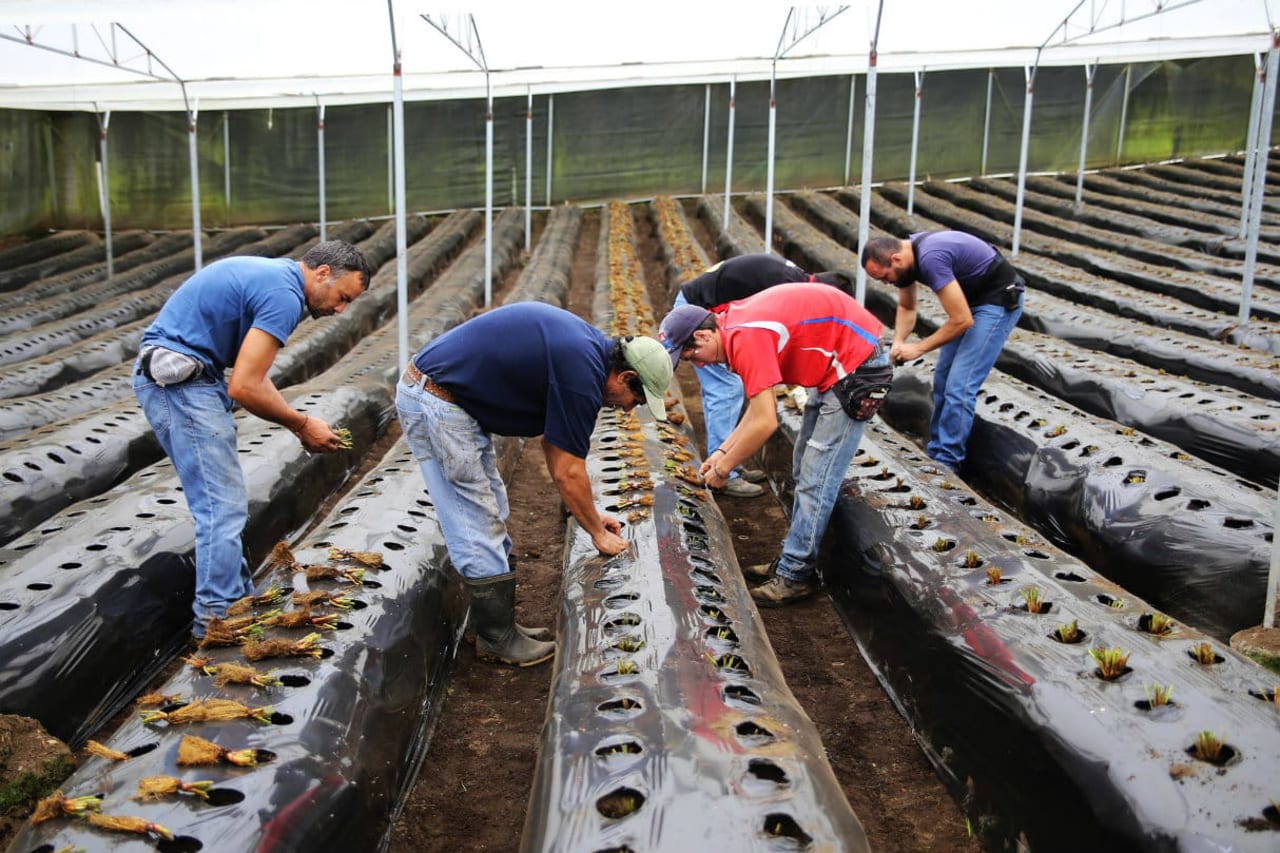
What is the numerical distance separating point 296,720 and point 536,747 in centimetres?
99

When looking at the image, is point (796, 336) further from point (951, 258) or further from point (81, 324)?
point (81, 324)

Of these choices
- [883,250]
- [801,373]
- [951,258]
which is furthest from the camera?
[951,258]

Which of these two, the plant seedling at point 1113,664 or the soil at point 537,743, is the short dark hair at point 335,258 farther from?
the plant seedling at point 1113,664

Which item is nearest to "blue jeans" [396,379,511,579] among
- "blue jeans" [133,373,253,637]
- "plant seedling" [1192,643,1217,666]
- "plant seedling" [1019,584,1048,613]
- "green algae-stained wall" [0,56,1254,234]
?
"blue jeans" [133,373,253,637]

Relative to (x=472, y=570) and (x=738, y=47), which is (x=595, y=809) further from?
(x=738, y=47)

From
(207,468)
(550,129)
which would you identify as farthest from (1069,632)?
(550,129)

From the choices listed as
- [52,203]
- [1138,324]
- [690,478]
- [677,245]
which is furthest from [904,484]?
[52,203]

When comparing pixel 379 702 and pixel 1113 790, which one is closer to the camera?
pixel 1113 790

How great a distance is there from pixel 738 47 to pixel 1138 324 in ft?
25.7

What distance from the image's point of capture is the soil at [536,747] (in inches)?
122

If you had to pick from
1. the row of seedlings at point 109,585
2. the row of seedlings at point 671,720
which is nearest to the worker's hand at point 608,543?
the row of seedlings at point 671,720

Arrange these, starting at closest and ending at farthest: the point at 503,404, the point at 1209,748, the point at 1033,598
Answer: the point at 1209,748 → the point at 1033,598 → the point at 503,404

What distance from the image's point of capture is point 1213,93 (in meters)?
21.4

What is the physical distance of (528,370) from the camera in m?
3.32
